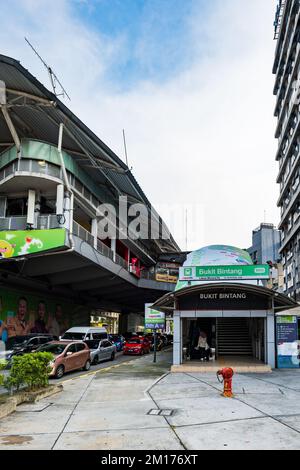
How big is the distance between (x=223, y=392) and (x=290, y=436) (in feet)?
17.6

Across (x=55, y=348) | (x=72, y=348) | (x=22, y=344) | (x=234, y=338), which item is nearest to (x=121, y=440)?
(x=55, y=348)

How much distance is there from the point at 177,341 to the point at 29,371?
33.5ft

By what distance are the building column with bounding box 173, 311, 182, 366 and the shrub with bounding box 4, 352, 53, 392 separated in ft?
30.5

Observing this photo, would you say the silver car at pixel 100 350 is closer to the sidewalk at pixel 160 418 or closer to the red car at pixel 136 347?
the red car at pixel 136 347

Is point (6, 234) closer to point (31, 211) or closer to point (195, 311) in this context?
point (31, 211)

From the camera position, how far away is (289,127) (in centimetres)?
5541

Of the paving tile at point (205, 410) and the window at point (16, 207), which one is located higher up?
the window at point (16, 207)

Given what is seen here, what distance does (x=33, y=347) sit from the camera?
22188mm

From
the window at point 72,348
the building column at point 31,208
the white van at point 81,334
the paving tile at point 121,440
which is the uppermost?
the building column at point 31,208

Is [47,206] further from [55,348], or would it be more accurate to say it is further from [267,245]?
[267,245]

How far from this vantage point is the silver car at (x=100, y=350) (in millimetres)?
24828

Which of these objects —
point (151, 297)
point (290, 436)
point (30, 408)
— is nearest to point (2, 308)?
point (30, 408)

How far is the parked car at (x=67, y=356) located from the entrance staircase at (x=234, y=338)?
9.09 metres

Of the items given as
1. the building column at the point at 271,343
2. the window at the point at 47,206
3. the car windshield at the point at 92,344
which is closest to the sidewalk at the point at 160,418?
the building column at the point at 271,343
